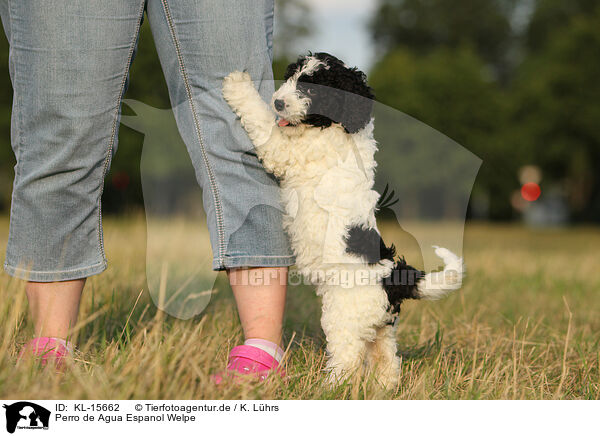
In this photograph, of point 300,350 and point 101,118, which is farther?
point 300,350

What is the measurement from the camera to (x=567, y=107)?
1939 centimetres

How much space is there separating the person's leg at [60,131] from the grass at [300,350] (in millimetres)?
154

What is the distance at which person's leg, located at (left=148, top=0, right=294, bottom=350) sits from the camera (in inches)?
81.7

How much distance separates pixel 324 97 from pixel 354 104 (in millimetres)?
128

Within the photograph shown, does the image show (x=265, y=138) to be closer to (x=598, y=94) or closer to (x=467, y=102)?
(x=467, y=102)

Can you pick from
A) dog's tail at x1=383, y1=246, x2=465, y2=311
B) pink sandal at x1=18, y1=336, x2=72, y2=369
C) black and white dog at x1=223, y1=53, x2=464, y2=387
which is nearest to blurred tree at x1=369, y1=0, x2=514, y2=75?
black and white dog at x1=223, y1=53, x2=464, y2=387

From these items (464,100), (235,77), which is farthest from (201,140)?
(464,100)

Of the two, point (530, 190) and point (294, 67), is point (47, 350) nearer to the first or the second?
point (294, 67)

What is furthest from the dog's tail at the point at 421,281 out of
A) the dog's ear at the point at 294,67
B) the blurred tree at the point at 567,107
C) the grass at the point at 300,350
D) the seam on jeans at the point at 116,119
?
the blurred tree at the point at 567,107

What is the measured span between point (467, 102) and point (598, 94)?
211 inches

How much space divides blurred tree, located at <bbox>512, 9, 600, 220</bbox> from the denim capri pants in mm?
19616

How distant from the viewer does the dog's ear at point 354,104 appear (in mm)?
2184
